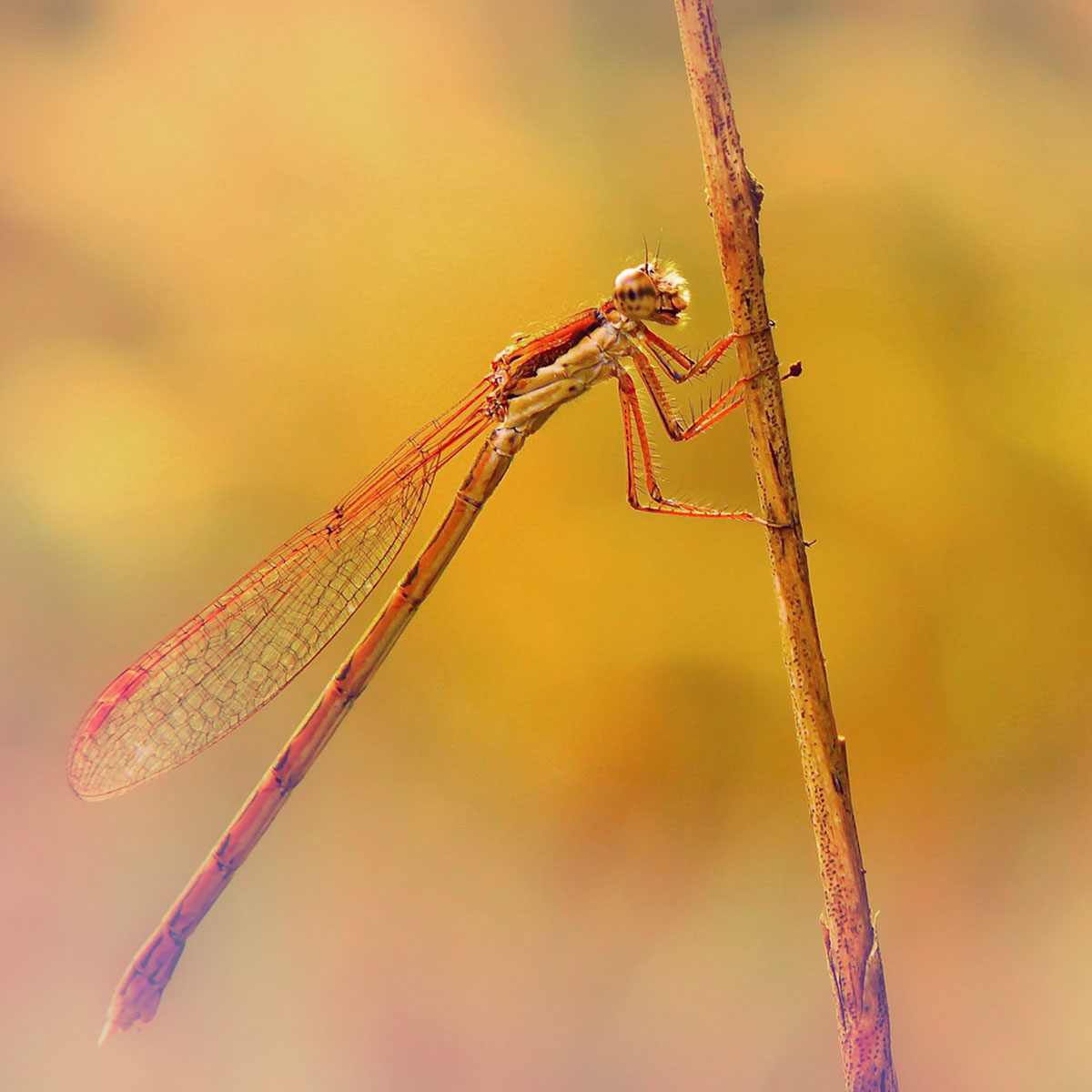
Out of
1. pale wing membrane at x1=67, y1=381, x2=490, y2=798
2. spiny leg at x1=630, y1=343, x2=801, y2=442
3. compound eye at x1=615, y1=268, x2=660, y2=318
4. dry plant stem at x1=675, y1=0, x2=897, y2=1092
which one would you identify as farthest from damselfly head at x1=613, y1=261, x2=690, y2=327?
pale wing membrane at x1=67, y1=381, x2=490, y2=798

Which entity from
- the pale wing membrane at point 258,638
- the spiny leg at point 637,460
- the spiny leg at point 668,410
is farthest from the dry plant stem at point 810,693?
the pale wing membrane at point 258,638

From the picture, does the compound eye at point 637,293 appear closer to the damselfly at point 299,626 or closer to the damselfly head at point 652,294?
the damselfly head at point 652,294

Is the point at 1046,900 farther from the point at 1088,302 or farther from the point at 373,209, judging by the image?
the point at 373,209

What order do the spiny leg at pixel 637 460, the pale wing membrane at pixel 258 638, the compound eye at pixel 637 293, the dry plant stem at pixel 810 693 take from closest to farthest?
the dry plant stem at pixel 810 693 → the compound eye at pixel 637 293 → the spiny leg at pixel 637 460 → the pale wing membrane at pixel 258 638

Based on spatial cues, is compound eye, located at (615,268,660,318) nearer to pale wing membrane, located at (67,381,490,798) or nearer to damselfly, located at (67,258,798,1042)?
damselfly, located at (67,258,798,1042)

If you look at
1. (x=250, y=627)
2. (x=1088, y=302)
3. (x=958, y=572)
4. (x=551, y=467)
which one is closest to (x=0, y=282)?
(x=250, y=627)

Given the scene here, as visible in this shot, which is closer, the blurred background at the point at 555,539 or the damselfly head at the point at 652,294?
the damselfly head at the point at 652,294

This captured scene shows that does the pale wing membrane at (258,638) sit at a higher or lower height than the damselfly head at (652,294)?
lower

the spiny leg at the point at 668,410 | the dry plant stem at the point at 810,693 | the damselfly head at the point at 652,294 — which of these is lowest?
the dry plant stem at the point at 810,693
